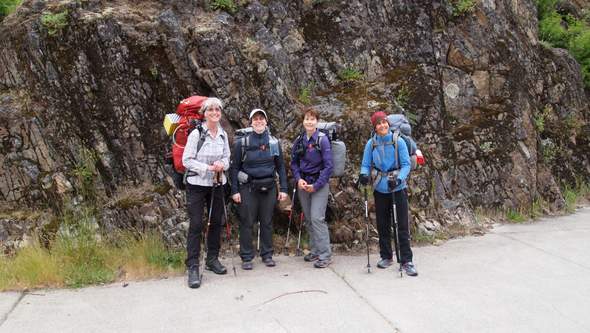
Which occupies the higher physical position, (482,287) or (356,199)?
(356,199)

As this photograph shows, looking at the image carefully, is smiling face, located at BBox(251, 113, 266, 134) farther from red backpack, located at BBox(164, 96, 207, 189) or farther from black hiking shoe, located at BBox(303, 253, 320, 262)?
black hiking shoe, located at BBox(303, 253, 320, 262)

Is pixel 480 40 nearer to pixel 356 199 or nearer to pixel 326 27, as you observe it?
pixel 326 27

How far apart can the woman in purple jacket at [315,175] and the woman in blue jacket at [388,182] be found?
0.58 meters

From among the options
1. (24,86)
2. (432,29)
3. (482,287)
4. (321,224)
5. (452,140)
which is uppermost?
(432,29)

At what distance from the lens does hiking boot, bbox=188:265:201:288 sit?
582cm

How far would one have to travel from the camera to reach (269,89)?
27.2 ft

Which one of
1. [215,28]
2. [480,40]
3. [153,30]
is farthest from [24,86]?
[480,40]

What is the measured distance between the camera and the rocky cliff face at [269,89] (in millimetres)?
7629

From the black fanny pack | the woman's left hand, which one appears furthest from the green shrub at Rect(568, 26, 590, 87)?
the woman's left hand

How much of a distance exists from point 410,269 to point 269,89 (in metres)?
3.96

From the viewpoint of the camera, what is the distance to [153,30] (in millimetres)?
8000

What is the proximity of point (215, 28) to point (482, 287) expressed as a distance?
19.5ft

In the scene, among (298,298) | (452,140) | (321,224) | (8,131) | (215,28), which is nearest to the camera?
(298,298)

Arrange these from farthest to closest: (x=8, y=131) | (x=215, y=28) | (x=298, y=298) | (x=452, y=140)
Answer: (x=452, y=140) < (x=215, y=28) < (x=8, y=131) < (x=298, y=298)
